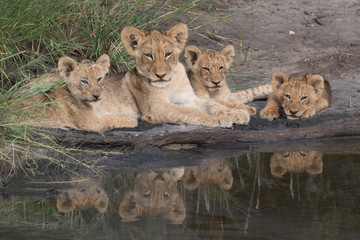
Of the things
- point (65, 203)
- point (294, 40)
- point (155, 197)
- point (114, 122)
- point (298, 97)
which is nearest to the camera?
point (65, 203)

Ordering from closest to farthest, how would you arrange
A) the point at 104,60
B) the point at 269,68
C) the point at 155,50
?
the point at 104,60, the point at 155,50, the point at 269,68

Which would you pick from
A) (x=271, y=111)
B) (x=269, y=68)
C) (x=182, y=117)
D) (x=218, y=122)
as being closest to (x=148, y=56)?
(x=182, y=117)

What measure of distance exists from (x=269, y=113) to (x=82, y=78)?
2219mm

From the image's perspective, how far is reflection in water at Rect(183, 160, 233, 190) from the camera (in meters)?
5.40

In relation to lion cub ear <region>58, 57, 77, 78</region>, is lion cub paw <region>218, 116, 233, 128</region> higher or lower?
lower

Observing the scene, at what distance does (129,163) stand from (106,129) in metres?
1.07

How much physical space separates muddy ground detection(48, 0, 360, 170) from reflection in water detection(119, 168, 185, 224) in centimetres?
38

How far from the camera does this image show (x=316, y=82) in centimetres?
784

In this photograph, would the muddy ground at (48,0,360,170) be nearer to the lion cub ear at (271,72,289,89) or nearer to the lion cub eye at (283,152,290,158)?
the lion cub eye at (283,152,290,158)

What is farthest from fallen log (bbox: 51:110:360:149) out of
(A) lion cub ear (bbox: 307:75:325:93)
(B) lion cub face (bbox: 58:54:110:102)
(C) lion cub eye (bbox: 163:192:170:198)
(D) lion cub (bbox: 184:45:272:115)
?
(C) lion cub eye (bbox: 163:192:170:198)

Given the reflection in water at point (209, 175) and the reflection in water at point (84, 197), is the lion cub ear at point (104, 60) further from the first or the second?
the reflection in water at point (84, 197)

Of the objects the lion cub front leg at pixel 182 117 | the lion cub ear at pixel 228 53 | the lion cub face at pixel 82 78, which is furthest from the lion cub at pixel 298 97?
the lion cub face at pixel 82 78

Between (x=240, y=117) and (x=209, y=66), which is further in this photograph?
(x=209, y=66)

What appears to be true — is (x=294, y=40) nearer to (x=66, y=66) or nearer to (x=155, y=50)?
(x=155, y=50)
